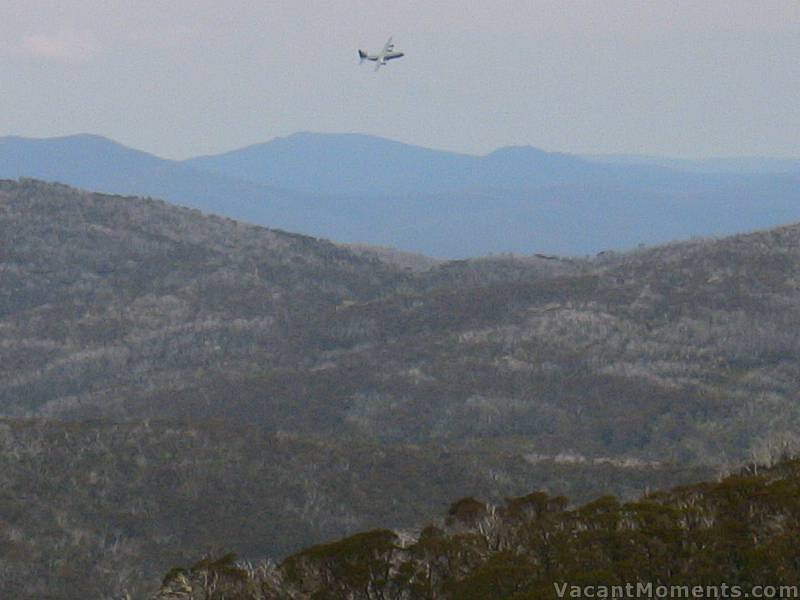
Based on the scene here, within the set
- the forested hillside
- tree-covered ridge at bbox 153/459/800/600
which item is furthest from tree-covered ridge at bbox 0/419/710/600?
tree-covered ridge at bbox 153/459/800/600

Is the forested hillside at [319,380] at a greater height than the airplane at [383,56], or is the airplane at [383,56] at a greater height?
the airplane at [383,56]

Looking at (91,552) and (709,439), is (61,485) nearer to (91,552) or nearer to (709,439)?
(91,552)

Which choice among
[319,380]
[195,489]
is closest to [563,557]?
[195,489]

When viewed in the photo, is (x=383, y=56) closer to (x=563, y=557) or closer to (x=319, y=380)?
(x=319, y=380)

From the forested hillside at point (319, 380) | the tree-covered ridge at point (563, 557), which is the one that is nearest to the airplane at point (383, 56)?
the forested hillside at point (319, 380)

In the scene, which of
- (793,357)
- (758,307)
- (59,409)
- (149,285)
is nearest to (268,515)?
(59,409)

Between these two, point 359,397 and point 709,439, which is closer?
point 709,439

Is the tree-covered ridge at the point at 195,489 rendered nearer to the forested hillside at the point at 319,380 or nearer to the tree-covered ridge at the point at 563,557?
the forested hillside at the point at 319,380
